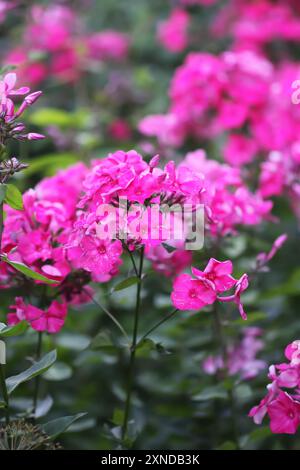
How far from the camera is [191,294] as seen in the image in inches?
44.8

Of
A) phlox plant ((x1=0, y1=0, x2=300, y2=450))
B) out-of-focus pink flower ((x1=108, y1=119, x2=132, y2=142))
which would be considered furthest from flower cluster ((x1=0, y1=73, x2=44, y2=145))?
out-of-focus pink flower ((x1=108, y1=119, x2=132, y2=142))

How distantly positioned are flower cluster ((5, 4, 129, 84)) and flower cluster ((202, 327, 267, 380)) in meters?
1.25

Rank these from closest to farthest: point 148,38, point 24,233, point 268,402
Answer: point 268,402
point 24,233
point 148,38

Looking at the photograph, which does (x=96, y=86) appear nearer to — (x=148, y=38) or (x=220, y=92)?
(x=148, y=38)

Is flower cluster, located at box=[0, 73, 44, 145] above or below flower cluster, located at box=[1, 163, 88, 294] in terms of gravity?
above

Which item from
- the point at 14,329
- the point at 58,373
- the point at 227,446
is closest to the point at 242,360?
the point at 227,446

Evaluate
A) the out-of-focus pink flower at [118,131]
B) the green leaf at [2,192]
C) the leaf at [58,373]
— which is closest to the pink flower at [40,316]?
the green leaf at [2,192]

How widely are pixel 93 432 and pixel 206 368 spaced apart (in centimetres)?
38

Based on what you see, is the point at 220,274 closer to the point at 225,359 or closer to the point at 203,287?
the point at 203,287

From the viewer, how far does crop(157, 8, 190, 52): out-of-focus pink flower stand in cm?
267

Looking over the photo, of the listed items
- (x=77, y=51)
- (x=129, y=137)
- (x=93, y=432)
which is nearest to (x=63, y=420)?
(x=93, y=432)

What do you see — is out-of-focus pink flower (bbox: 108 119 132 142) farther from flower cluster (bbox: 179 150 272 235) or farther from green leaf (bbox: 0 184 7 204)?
green leaf (bbox: 0 184 7 204)

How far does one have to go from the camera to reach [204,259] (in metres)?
1.54

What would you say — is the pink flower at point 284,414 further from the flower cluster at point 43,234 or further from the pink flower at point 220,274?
the flower cluster at point 43,234
